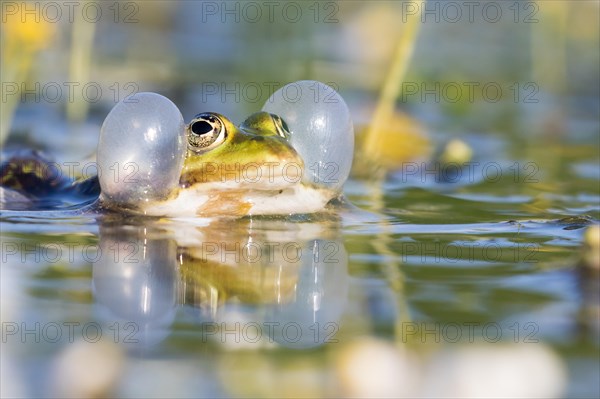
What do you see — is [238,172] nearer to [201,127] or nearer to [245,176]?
[245,176]

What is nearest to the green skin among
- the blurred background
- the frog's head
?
the frog's head

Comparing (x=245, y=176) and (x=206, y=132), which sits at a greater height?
(x=206, y=132)

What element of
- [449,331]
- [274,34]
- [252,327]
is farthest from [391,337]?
[274,34]

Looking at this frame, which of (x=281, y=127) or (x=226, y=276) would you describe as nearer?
(x=226, y=276)

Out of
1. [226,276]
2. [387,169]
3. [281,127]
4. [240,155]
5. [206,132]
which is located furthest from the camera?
[387,169]

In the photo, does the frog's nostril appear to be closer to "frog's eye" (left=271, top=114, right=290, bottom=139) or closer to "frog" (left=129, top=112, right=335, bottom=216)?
"frog" (left=129, top=112, right=335, bottom=216)

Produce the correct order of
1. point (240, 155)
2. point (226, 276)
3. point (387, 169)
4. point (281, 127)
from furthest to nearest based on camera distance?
point (387, 169)
point (281, 127)
point (240, 155)
point (226, 276)

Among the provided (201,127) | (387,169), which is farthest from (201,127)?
(387,169)

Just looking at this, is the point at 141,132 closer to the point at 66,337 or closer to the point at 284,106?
the point at 284,106
